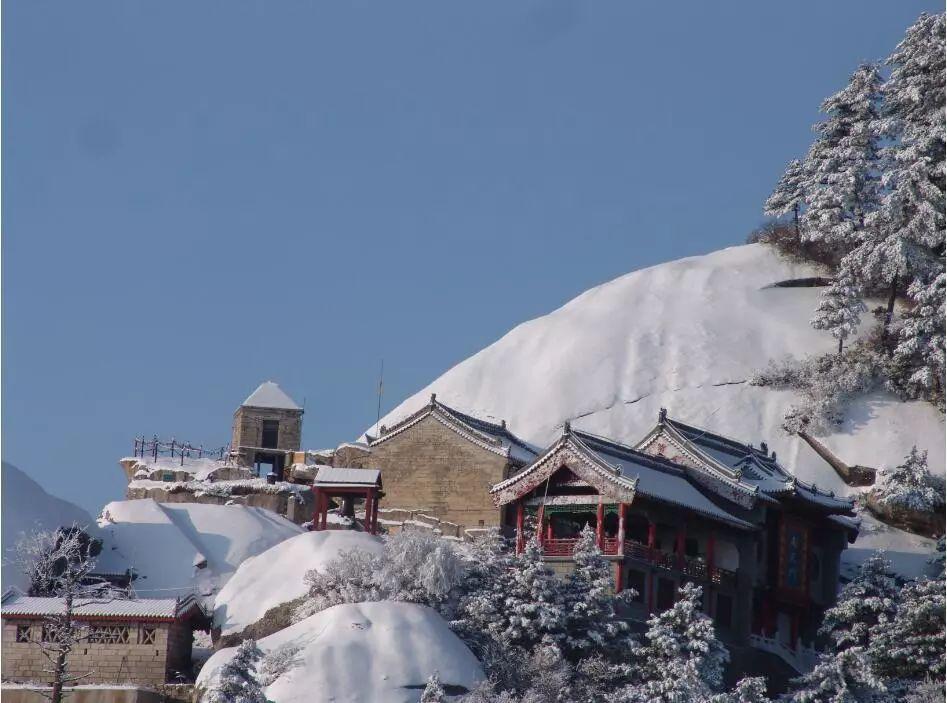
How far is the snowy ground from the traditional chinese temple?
45.8ft

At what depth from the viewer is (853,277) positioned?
3093 inches

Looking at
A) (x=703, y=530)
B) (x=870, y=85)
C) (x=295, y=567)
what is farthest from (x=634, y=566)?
(x=870, y=85)

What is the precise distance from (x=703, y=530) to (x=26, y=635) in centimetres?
2223

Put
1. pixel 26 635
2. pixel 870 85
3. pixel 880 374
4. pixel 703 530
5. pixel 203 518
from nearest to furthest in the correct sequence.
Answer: pixel 26 635
pixel 703 530
pixel 203 518
pixel 880 374
pixel 870 85

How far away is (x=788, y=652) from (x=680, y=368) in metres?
32.3

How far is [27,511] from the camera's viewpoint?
62.6m

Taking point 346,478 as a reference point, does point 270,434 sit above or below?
above

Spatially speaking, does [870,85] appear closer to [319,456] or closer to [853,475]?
[853,475]

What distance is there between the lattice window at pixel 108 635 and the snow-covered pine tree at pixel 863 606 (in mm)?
20660

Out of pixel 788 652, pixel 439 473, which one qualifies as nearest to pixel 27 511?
pixel 439 473

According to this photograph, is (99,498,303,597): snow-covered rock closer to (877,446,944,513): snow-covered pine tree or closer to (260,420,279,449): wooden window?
(260,420,279,449): wooden window

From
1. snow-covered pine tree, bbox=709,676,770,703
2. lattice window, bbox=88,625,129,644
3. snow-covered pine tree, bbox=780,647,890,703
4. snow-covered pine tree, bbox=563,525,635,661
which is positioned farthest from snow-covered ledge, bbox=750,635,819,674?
lattice window, bbox=88,625,129,644

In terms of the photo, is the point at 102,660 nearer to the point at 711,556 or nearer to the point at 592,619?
the point at 592,619

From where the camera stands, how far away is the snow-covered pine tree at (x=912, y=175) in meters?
75.7
